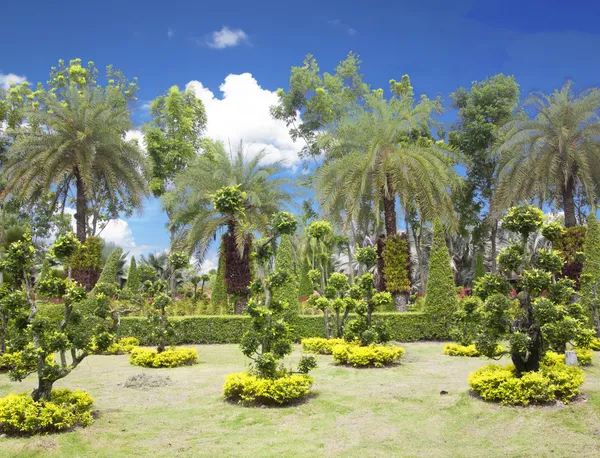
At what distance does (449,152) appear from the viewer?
23.7m

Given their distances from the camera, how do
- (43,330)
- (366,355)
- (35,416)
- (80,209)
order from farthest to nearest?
(80,209), (366,355), (43,330), (35,416)

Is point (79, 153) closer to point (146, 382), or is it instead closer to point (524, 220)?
point (146, 382)

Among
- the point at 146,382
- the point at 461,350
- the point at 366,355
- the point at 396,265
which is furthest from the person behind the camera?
the point at 396,265

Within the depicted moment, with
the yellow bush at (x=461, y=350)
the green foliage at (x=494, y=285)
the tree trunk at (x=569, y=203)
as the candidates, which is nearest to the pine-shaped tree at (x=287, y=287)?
the yellow bush at (x=461, y=350)

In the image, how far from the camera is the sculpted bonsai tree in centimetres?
794

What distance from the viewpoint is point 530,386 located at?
7812 mm

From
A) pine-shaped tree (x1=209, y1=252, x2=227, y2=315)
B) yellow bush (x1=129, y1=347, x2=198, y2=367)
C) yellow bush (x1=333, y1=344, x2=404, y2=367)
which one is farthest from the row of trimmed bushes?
pine-shaped tree (x1=209, y1=252, x2=227, y2=315)

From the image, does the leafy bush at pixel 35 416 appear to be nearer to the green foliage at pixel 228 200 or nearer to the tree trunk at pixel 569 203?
the green foliage at pixel 228 200

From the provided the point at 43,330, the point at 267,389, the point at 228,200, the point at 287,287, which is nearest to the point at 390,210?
the point at 287,287

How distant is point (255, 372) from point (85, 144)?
56.2ft

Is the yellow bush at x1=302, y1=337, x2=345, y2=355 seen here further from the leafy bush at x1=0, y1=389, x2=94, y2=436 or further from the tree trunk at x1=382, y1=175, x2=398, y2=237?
the leafy bush at x1=0, y1=389, x2=94, y2=436

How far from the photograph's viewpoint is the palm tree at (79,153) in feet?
70.6

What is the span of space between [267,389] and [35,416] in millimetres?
3360

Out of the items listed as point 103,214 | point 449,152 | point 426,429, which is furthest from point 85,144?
point 426,429
